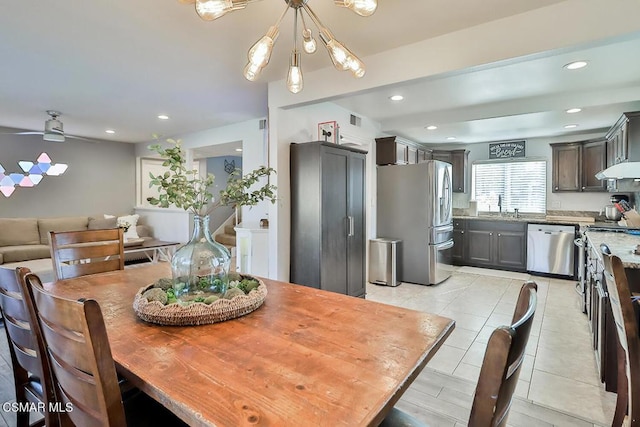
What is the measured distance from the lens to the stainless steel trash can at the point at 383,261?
15.1ft

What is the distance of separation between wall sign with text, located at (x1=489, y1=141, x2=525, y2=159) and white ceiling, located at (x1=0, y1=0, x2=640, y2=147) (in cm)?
85

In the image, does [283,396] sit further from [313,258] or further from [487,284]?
[487,284]

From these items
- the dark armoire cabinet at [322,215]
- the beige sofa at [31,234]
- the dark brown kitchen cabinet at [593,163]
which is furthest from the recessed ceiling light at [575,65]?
the beige sofa at [31,234]

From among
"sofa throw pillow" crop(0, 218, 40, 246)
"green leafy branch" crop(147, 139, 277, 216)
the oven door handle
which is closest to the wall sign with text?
the oven door handle

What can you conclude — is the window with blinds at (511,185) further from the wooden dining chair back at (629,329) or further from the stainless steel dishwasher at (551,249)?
the wooden dining chair back at (629,329)

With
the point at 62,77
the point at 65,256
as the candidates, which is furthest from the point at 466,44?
the point at 62,77

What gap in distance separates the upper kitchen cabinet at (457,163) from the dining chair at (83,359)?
629 cm

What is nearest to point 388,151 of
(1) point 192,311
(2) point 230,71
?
(2) point 230,71

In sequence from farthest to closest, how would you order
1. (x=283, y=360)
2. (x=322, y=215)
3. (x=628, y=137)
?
(x=628, y=137) → (x=322, y=215) → (x=283, y=360)

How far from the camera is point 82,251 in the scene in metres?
2.13

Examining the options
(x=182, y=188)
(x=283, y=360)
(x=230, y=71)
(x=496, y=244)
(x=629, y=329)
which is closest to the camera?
(x=283, y=360)

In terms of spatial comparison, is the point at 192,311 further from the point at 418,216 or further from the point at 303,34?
the point at 418,216

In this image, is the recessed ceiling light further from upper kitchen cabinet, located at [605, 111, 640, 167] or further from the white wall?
the white wall

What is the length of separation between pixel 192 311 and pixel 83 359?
1.41ft
